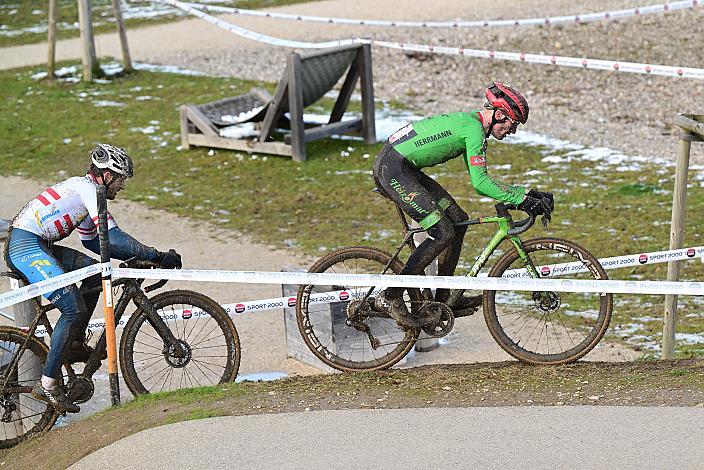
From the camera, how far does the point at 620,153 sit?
13.2m

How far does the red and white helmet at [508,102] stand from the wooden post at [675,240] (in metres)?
1.37

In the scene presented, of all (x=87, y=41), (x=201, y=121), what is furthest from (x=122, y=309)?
(x=87, y=41)

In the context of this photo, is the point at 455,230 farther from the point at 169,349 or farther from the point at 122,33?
the point at 122,33

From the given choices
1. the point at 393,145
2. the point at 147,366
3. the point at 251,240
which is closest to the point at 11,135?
the point at 251,240

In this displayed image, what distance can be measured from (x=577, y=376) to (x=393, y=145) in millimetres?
1595

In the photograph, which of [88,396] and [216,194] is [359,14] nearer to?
[216,194]

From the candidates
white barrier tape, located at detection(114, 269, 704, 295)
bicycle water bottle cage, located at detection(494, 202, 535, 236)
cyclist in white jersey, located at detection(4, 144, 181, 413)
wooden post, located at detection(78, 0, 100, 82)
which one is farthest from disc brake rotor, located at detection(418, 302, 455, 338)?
wooden post, located at detection(78, 0, 100, 82)

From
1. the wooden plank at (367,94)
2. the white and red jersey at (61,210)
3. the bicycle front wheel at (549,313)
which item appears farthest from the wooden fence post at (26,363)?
the wooden plank at (367,94)

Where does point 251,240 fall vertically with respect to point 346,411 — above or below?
below

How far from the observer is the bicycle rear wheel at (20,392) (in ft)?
21.3

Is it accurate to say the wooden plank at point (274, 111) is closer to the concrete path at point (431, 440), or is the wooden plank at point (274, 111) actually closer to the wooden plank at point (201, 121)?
the wooden plank at point (201, 121)

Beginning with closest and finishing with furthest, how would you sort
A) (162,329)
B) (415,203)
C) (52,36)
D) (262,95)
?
(415,203) < (162,329) < (262,95) < (52,36)

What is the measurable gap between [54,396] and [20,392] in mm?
214

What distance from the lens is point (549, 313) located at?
6621mm
